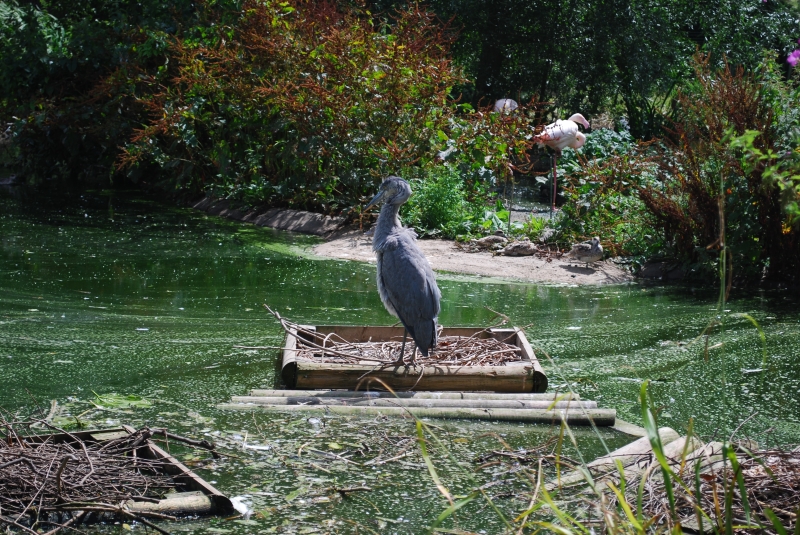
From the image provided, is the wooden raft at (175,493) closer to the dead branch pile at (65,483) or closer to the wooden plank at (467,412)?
the dead branch pile at (65,483)

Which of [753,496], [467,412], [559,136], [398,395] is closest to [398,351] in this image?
[398,395]

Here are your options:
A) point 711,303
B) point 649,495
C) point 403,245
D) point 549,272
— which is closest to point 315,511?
point 649,495

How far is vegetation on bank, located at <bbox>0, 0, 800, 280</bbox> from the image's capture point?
9094mm

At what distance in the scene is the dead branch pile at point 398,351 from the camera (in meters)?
5.37

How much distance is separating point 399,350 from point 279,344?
110 centimetres

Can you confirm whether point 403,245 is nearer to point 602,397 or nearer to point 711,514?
point 602,397

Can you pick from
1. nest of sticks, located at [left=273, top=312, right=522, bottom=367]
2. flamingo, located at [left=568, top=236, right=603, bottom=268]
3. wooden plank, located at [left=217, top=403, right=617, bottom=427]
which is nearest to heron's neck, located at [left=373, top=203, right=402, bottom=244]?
nest of sticks, located at [left=273, top=312, right=522, bottom=367]

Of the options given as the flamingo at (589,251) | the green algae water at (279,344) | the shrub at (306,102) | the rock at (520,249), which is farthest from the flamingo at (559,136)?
the green algae water at (279,344)

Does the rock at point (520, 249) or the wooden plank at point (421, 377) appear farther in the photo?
the rock at point (520, 249)

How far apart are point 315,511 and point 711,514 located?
5.04ft

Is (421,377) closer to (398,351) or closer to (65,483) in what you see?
(398,351)

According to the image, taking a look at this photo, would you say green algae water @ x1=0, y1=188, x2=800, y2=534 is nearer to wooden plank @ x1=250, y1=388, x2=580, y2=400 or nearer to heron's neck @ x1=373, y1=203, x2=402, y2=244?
wooden plank @ x1=250, y1=388, x2=580, y2=400

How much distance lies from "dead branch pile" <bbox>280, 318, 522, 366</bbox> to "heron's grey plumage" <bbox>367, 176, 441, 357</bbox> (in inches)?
7.2

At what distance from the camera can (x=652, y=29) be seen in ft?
53.4
